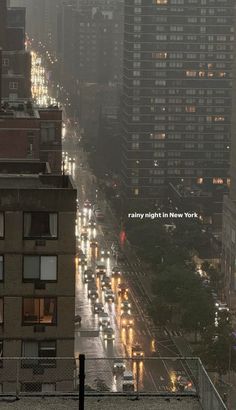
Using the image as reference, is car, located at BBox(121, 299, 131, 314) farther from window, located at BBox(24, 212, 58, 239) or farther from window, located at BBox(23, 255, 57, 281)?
window, located at BBox(24, 212, 58, 239)

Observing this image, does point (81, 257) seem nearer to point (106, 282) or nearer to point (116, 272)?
point (116, 272)

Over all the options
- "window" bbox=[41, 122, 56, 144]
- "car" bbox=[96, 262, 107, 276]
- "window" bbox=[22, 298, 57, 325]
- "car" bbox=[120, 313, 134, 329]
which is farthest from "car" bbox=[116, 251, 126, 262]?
"window" bbox=[22, 298, 57, 325]

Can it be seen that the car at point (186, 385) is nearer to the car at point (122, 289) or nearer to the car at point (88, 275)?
the car at point (122, 289)

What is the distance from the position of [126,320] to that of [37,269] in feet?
309

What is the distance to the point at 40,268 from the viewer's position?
47.6 m

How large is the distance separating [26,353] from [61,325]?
1869 mm

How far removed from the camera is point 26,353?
4794 centimetres

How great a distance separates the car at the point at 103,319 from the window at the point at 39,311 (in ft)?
294

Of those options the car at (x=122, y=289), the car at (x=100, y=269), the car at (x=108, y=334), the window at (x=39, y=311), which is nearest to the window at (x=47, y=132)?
the window at (x=39, y=311)

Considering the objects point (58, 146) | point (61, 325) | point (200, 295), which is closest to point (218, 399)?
point (61, 325)

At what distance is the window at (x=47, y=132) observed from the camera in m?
88.6

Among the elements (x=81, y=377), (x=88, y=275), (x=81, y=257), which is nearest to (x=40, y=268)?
(x=81, y=377)

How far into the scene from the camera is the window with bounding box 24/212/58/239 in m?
46.9

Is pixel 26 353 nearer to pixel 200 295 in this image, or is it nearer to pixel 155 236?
pixel 200 295
